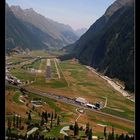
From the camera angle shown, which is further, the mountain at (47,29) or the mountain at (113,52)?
the mountain at (47,29)

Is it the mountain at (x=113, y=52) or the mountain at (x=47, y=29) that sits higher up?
the mountain at (x=47, y=29)

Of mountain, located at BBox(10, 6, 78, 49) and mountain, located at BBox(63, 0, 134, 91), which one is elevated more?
mountain, located at BBox(10, 6, 78, 49)

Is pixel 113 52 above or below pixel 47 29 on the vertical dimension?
below

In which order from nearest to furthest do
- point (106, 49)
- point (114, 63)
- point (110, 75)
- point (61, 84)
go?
point (61, 84)
point (110, 75)
point (114, 63)
point (106, 49)

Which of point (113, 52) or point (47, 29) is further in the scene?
point (47, 29)

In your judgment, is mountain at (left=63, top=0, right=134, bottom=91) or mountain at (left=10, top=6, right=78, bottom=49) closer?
mountain at (left=63, top=0, right=134, bottom=91)

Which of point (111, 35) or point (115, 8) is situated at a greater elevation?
point (115, 8)

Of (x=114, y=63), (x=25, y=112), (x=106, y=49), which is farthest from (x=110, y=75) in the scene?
(x=25, y=112)

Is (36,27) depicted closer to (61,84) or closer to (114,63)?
(114,63)
